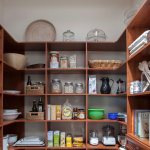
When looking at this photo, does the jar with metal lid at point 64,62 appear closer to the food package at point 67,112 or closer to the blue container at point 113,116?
the food package at point 67,112

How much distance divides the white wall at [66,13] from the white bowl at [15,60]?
1.63ft

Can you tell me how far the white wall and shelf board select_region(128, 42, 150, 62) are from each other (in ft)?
4.11

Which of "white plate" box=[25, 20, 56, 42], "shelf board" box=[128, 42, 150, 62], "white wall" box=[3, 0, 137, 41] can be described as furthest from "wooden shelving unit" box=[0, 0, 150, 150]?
"shelf board" box=[128, 42, 150, 62]

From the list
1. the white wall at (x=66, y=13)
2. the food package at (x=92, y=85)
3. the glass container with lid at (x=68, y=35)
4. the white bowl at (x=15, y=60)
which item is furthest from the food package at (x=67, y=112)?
the white wall at (x=66, y=13)

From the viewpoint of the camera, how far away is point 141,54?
1889 mm

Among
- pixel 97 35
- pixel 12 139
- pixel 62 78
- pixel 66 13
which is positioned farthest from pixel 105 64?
pixel 12 139

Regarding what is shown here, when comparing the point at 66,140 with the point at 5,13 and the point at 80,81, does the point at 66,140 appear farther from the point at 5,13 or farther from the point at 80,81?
the point at 5,13

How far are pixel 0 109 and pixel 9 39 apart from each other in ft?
2.75

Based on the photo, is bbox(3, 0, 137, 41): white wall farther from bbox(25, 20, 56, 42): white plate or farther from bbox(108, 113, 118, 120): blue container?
bbox(108, 113, 118, 120): blue container

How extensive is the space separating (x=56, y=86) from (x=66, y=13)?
1066mm

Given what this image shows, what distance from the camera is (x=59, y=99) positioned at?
10.3ft

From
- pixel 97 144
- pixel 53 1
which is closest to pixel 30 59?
pixel 53 1

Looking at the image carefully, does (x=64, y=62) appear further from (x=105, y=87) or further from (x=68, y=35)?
(x=105, y=87)

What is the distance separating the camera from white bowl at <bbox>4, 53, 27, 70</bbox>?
2.78 m
